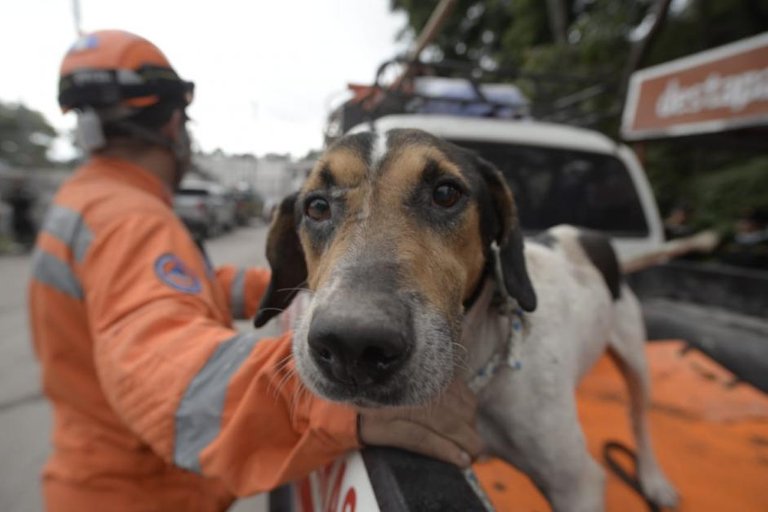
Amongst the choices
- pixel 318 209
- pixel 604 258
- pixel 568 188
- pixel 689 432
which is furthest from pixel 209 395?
pixel 568 188

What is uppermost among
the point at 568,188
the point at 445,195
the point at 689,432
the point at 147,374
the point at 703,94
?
the point at 703,94

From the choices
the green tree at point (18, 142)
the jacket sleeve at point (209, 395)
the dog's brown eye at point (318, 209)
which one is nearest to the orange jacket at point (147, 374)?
the jacket sleeve at point (209, 395)

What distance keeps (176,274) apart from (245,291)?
733 mm

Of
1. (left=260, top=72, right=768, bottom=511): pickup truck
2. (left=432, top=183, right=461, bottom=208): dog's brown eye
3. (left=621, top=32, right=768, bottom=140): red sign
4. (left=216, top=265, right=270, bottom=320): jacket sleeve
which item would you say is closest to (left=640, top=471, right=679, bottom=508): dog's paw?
(left=260, top=72, right=768, bottom=511): pickup truck

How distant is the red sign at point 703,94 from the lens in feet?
14.7

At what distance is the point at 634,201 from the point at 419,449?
3196 millimetres

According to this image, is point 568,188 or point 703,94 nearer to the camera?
point 568,188

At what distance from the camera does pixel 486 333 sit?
1.61 m

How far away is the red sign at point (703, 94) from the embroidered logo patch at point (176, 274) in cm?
516

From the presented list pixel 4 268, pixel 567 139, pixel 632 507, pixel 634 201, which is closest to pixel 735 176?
pixel 634 201

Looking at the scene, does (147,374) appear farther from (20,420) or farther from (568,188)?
(20,420)

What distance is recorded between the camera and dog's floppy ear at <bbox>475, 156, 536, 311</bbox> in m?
1.51

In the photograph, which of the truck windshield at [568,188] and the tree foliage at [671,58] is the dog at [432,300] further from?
the tree foliage at [671,58]

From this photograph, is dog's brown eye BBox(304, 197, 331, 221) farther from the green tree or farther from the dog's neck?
the green tree
